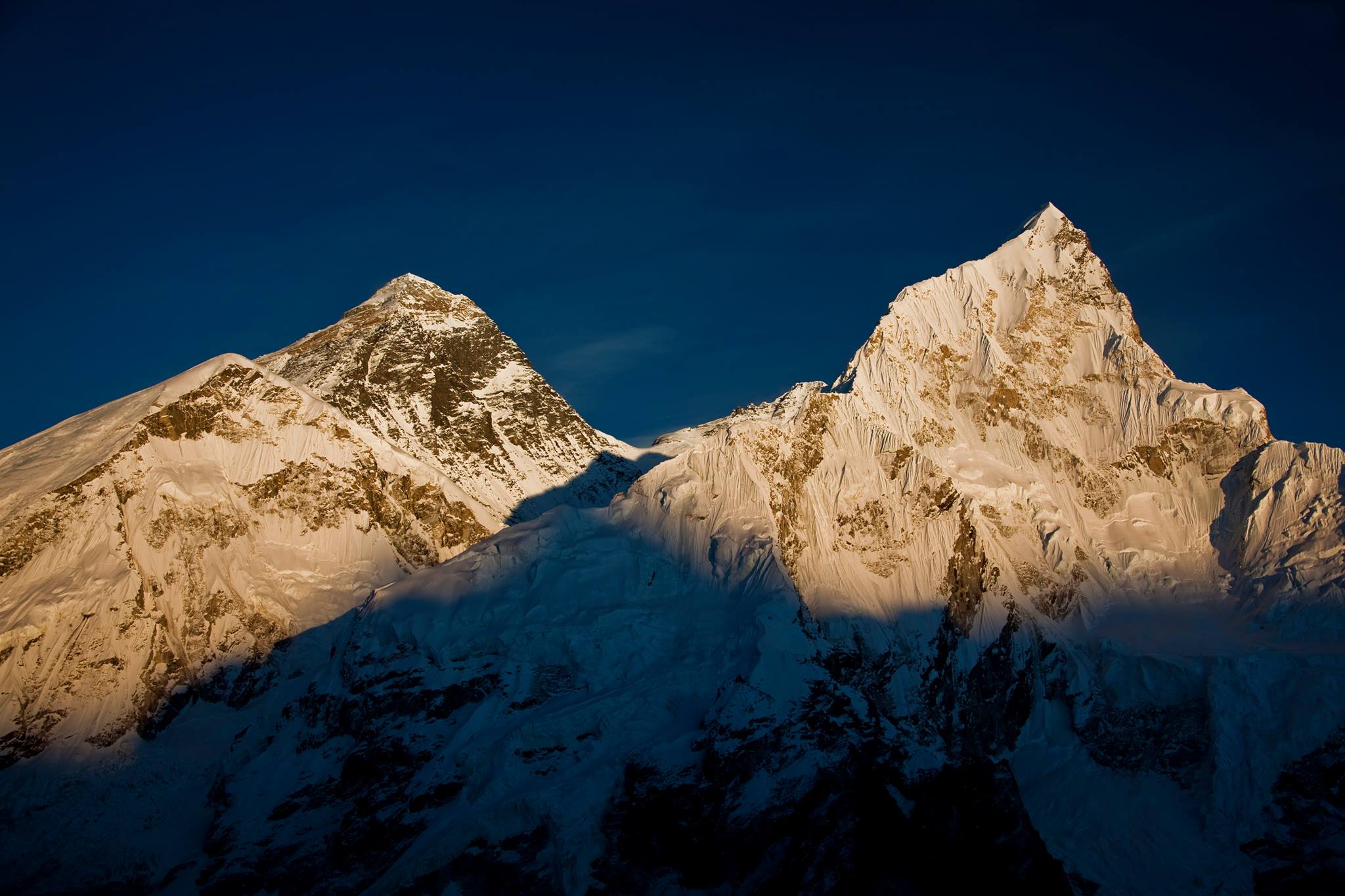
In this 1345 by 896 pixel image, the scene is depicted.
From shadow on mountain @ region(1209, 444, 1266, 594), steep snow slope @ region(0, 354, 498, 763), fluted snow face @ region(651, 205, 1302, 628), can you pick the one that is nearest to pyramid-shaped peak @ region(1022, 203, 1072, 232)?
fluted snow face @ region(651, 205, 1302, 628)

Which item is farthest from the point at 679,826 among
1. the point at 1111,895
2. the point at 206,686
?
the point at 206,686

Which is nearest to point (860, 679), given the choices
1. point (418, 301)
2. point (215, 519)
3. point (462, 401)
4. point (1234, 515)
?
point (1234, 515)

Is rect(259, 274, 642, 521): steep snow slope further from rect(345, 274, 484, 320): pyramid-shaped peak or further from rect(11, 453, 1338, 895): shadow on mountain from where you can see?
rect(11, 453, 1338, 895): shadow on mountain

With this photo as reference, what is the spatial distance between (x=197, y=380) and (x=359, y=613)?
2830 centimetres

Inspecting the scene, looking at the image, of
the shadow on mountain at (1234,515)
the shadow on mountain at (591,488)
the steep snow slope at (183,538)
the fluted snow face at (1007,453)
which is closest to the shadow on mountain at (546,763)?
the steep snow slope at (183,538)

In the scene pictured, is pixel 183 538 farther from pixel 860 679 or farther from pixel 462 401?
pixel 860 679

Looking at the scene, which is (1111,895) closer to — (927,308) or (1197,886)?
(1197,886)

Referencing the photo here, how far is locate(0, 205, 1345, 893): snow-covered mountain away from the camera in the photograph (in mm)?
88062

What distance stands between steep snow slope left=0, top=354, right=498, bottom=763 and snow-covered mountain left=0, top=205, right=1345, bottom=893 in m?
3.55

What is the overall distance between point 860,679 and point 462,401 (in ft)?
201

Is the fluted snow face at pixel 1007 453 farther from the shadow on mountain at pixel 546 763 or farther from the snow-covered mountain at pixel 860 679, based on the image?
the shadow on mountain at pixel 546 763

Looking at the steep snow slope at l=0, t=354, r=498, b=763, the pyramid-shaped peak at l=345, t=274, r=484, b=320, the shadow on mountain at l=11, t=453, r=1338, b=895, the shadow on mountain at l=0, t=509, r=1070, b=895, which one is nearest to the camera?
the shadow on mountain at l=0, t=509, r=1070, b=895

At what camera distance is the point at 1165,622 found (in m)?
112

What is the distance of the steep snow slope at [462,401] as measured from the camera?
464 feet
